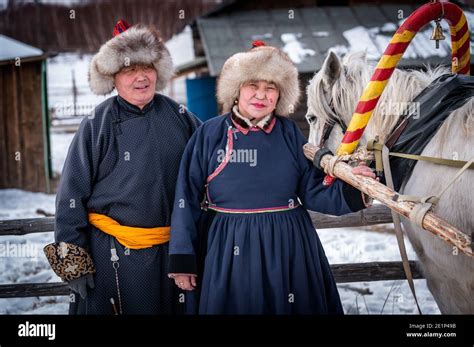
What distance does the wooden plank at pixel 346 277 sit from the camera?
117 inches

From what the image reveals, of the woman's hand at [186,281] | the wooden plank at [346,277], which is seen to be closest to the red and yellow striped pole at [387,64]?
the woman's hand at [186,281]

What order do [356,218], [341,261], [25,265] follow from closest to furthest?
[356,218]
[25,265]
[341,261]

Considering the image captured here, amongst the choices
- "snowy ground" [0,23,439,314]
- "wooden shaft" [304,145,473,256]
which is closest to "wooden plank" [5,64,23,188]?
"snowy ground" [0,23,439,314]

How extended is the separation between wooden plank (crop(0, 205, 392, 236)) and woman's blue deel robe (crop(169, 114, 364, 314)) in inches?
43.4

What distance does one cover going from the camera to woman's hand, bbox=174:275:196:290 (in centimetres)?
191

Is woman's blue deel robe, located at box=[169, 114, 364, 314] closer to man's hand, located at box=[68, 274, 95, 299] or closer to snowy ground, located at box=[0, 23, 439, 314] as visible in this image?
man's hand, located at box=[68, 274, 95, 299]

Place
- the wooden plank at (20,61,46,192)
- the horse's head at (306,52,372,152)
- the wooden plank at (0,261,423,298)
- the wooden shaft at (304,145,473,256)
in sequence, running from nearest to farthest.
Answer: the wooden shaft at (304,145,473,256) < the horse's head at (306,52,372,152) < the wooden plank at (0,261,423,298) < the wooden plank at (20,61,46,192)

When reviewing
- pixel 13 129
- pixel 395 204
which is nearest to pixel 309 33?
pixel 13 129

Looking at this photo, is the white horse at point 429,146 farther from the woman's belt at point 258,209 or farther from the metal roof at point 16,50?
the metal roof at point 16,50

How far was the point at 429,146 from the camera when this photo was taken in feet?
6.06

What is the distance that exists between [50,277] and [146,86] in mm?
2320

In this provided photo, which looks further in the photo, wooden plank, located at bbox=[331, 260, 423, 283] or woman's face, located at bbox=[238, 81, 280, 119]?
wooden plank, located at bbox=[331, 260, 423, 283]

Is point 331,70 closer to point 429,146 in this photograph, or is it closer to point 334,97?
point 334,97

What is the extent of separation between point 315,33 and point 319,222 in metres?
5.01
